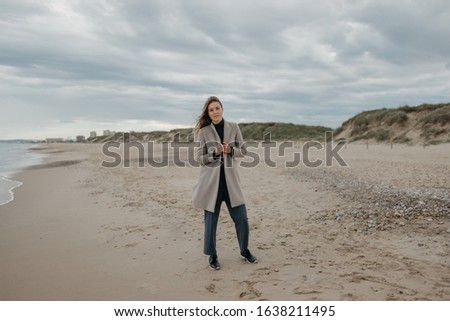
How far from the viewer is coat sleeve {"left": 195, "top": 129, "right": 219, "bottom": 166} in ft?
14.4

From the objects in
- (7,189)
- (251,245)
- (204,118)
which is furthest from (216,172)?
(7,189)

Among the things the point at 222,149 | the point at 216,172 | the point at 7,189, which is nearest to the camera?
the point at 222,149

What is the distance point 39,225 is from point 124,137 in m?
98.2

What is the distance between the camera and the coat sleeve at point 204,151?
14.4 ft

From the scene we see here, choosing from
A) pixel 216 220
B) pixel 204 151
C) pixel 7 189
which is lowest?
pixel 7 189

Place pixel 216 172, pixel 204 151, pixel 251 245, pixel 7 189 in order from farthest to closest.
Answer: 1. pixel 7 189
2. pixel 251 245
3. pixel 204 151
4. pixel 216 172

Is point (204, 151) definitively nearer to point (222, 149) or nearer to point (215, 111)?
point (222, 149)

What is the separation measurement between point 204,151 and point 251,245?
1.77m

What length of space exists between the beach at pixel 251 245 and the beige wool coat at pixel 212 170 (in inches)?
34.7

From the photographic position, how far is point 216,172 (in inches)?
175

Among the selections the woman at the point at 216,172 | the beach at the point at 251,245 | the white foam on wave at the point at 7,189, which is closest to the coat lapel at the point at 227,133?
the woman at the point at 216,172
